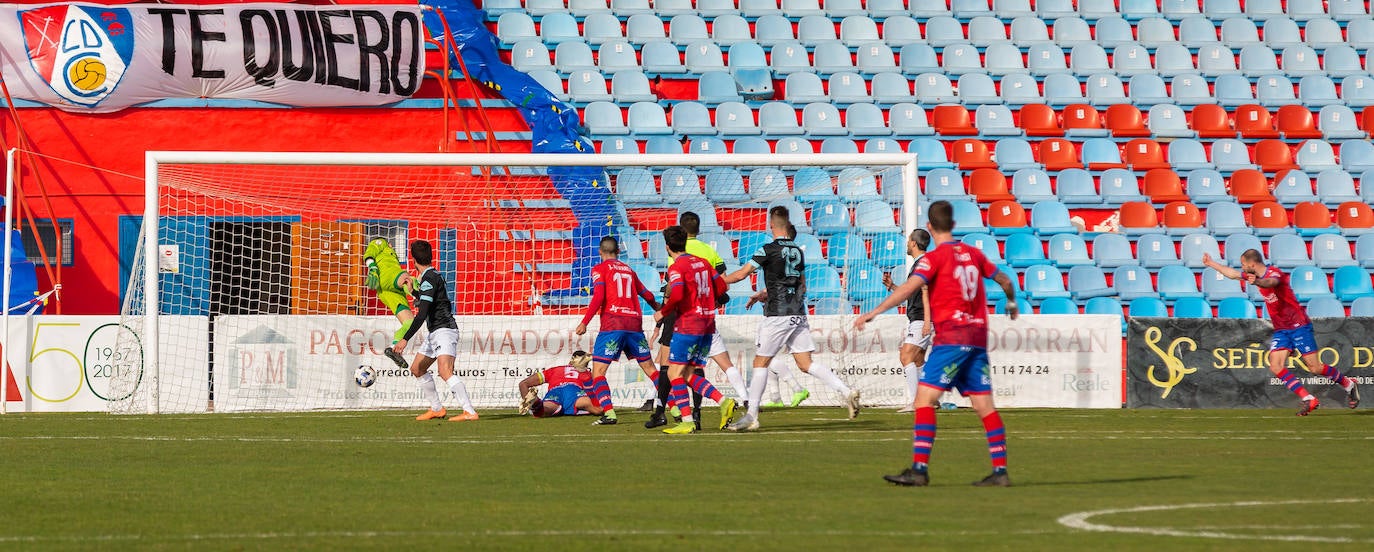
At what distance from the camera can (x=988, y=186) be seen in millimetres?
23312

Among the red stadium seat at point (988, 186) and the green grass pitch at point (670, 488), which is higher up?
the red stadium seat at point (988, 186)

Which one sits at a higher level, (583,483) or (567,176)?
(567,176)

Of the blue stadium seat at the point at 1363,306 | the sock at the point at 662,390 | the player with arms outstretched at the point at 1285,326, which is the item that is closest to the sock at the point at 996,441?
the sock at the point at 662,390

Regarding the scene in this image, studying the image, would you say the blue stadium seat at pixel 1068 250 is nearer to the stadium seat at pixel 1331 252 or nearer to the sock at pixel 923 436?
the stadium seat at pixel 1331 252

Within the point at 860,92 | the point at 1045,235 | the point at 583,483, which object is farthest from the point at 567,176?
the point at 583,483

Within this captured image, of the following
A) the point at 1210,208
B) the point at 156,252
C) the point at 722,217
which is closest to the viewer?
the point at 156,252

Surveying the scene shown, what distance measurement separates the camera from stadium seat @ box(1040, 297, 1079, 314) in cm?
2081

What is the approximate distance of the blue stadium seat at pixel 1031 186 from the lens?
23.2m

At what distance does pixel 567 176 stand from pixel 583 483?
12714 mm

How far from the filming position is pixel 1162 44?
1035 inches

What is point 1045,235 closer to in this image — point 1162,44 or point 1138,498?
point 1162,44

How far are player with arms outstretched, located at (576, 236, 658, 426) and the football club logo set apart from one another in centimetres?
1016

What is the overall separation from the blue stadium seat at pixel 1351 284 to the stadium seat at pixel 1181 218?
196 centimetres

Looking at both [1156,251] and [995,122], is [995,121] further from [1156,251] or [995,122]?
[1156,251]
